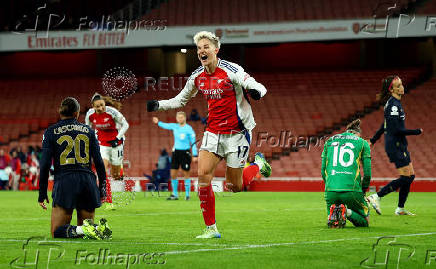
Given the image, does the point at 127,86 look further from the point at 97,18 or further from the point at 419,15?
the point at 419,15

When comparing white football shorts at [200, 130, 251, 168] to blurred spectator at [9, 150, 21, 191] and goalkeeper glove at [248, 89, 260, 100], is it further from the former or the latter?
blurred spectator at [9, 150, 21, 191]

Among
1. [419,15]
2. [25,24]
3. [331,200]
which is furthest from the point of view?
[25,24]

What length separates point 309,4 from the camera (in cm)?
3444

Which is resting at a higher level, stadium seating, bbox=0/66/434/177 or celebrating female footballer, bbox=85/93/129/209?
stadium seating, bbox=0/66/434/177

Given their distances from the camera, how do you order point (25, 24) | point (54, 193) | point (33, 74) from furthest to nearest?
point (33, 74) < point (25, 24) < point (54, 193)

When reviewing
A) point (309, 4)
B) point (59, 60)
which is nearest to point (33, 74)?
point (59, 60)

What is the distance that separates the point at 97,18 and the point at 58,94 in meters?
4.97

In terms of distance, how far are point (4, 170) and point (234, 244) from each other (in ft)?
70.3

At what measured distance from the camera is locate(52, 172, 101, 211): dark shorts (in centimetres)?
853

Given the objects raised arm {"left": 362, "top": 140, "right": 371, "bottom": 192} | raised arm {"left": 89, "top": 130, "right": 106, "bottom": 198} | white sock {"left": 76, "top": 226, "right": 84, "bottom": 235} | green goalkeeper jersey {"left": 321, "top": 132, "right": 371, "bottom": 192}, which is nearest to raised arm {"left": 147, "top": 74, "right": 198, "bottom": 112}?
raised arm {"left": 89, "top": 130, "right": 106, "bottom": 198}

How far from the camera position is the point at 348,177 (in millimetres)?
10320

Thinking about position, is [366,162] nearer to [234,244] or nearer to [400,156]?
[400,156]

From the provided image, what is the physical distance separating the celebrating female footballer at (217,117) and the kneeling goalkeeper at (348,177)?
1.96 m

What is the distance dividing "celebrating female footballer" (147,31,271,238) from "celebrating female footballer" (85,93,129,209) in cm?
624
